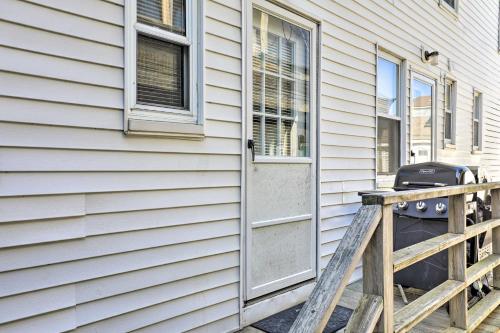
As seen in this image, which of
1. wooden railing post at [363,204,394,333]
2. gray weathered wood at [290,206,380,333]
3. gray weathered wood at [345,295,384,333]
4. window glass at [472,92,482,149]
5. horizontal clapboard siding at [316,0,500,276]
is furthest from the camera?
window glass at [472,92,482,149]

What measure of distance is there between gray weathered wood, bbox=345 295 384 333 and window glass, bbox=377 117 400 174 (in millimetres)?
3324

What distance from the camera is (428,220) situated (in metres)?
3.54

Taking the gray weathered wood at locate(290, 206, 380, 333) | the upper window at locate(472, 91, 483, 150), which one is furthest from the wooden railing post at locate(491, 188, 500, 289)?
the upper window at locate(472, 91, 483, 150)

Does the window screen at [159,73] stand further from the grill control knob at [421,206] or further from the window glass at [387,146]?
the window glass at [387,146]

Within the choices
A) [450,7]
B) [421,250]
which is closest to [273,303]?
[421,250]

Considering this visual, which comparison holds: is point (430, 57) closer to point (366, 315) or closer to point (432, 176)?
point (432, 176)

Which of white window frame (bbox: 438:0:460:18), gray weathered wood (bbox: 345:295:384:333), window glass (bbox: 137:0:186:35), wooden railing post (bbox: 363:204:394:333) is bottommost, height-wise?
gray weathered wood (bbox: 345:295:384:333)

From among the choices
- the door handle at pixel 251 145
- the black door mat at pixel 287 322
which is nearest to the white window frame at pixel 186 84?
the door handle at pixel 251 145

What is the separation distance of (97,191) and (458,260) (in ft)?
7.77

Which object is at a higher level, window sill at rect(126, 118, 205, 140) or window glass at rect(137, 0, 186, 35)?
window glass at rect(137, 0, 186, 35)

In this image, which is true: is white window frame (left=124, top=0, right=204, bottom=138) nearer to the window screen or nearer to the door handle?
the window screen

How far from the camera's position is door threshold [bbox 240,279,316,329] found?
3041mm

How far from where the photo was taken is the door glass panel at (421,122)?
19.0ft

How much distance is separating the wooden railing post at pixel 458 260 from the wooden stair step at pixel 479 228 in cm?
10
